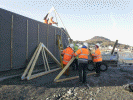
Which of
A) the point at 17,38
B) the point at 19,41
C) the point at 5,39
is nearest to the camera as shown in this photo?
the point at 5,39

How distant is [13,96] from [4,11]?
13.1 feet

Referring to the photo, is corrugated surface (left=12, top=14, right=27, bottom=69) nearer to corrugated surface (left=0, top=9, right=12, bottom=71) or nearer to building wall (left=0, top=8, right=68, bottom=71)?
building wall (left=0, top=8, right=68, bottom=71)

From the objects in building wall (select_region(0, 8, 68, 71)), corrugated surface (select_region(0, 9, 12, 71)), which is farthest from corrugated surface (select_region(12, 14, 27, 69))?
corrugated surface (select_region(0, 9, 12, 71))

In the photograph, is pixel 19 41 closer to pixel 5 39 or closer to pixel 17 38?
pixel 17 38

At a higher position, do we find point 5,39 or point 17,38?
point 17,38

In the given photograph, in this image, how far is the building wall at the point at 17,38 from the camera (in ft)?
16.6

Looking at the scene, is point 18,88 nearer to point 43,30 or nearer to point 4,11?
point 4,11

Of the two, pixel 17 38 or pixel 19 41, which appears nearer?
pixel 17 38

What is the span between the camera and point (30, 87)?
4.10 metres

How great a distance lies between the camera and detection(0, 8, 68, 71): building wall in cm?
506

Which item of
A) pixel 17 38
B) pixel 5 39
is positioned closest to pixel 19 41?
pixel 17 38

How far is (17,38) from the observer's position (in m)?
5.66

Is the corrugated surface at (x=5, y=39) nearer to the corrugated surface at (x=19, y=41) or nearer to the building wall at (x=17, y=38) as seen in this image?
the building wall at (x=17, y=38)

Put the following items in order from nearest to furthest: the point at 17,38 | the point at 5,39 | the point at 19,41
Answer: the point at 5,39
the point at 17,38
the point at 19,41
